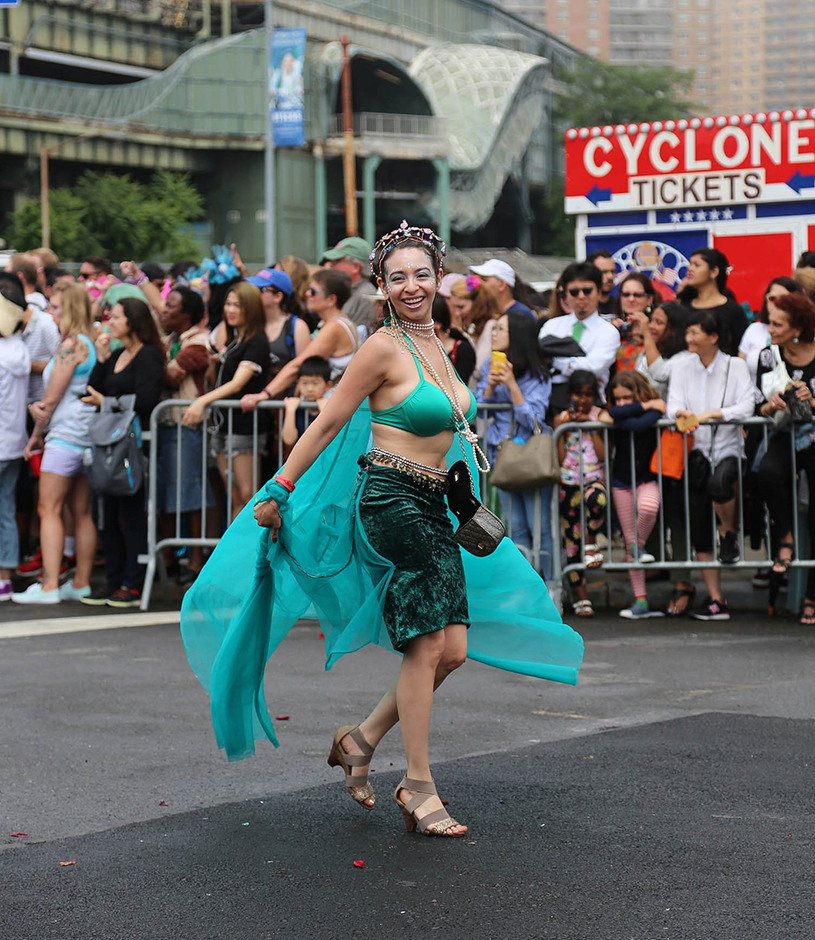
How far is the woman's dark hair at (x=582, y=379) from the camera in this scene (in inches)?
370

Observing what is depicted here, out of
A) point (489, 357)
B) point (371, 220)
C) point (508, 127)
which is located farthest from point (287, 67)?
point (489, 357)

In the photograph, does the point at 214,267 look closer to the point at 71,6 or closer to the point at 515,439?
the point at 515,439

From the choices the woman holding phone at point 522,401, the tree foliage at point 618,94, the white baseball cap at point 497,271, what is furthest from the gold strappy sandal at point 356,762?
the tree foliage at point 618,94

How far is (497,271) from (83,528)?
3.41 meters

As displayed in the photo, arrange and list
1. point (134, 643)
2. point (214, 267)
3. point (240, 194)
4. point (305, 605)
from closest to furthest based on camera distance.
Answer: point (305, 605)
point (134, 643)
point (214, 267)
point (240, 194)

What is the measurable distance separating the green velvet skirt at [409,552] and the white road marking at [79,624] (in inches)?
165

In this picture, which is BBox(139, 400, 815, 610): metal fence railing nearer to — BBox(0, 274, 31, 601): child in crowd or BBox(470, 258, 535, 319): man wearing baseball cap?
BBox(470, 258, 535, 319): man wearing baseball cap

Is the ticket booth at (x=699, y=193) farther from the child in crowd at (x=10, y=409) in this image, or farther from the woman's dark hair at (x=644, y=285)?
the child in crowd at (x=10, y=409)

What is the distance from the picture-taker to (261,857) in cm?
448

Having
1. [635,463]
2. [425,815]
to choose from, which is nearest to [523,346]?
[635,463]

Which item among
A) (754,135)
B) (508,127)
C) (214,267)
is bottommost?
(214,267)

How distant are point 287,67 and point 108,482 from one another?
45.2 meters

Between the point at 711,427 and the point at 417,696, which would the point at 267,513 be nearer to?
the point at 417,696

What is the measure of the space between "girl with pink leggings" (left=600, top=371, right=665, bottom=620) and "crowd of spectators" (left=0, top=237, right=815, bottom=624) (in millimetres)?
14
